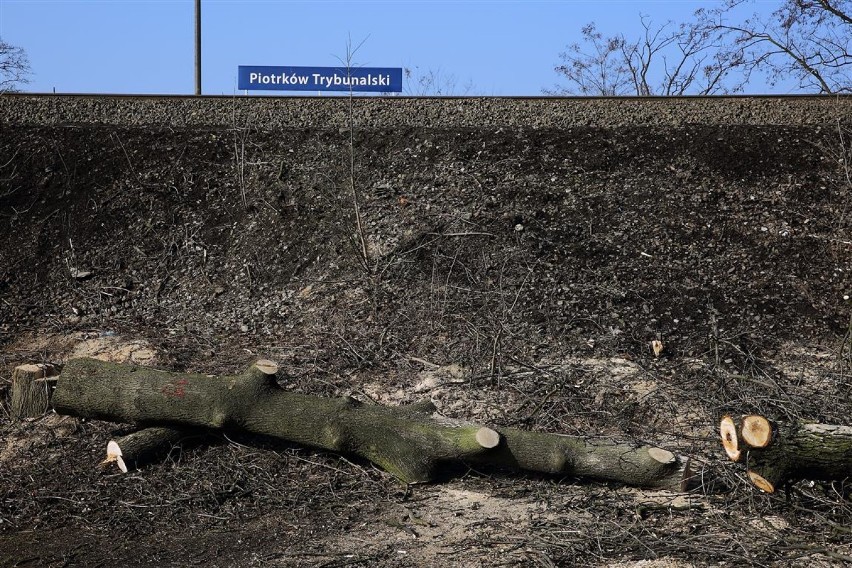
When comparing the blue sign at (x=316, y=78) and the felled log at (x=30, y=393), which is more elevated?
the blue sign at (x=316, y=78)

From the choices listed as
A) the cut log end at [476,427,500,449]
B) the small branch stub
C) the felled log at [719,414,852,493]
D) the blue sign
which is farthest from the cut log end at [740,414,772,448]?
the blue sign

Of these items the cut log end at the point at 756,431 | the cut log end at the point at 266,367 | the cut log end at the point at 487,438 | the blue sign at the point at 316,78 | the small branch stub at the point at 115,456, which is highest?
the blue sign at the point at 316,78

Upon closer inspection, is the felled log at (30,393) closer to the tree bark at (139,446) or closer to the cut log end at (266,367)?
the tree bark at (139,446)

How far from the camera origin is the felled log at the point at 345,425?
659cm

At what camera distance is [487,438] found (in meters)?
6.56

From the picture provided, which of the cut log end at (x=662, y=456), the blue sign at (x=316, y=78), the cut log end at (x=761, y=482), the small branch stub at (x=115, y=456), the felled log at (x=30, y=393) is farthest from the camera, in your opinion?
the blue sign at (x=316, y=78)

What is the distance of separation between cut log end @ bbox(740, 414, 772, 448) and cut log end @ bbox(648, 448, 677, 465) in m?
0.78

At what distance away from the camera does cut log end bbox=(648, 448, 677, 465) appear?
21.0 ft

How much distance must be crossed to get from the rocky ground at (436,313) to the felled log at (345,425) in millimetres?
208

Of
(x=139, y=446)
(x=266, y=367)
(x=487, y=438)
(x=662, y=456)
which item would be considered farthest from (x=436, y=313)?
(x=662, y=456)

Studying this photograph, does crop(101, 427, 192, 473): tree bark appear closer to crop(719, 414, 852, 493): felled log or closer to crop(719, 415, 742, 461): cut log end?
crop(719, 415, 742, 461): cut log end

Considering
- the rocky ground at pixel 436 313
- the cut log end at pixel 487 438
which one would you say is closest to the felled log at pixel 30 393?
the rocky ground at pixel 436 313

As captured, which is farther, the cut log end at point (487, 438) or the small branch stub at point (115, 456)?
the small branch stub at point (115, 456)

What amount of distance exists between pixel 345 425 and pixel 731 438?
2.78 m
